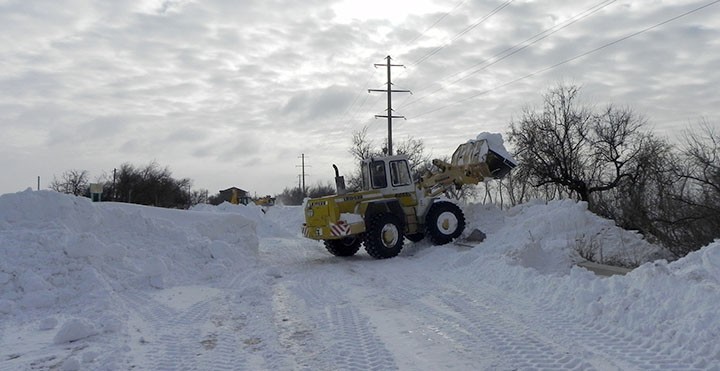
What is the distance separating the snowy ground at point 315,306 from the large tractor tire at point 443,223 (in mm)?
2193

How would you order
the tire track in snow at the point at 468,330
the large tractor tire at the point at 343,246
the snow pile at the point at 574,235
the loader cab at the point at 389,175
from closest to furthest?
1. the tire track in snow at the point at 468,330
2. the snow pile at the point at 574,235
3. the loader cab at the point at 389,175
4. the large tractor tire at the point at 343,246

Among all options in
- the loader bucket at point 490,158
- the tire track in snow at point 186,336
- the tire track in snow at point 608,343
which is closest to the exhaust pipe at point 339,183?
the loader bucket at point 490,158

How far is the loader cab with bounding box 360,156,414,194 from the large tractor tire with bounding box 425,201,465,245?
3.23 ft

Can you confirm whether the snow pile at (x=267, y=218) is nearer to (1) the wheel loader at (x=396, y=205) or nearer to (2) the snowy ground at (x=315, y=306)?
(1) the wheel loader at (x=396, y=205)

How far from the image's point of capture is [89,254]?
973 cm

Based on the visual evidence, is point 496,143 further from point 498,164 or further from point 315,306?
point 315,306

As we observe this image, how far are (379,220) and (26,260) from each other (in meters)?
8.57

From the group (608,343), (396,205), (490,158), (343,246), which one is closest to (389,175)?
(396,205)

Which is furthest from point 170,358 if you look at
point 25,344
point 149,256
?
point 149,256

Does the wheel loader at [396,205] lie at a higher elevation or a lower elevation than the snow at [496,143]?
lower

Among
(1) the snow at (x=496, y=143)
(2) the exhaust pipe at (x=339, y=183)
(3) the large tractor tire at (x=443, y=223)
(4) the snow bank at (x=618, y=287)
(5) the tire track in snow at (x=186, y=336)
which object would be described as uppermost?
(1) the snow at (x=496, y=143)

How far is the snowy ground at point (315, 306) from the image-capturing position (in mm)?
5656

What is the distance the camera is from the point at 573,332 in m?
6.41

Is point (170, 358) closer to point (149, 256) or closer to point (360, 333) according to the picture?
point (360, 333)
